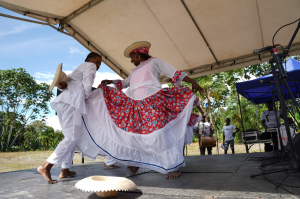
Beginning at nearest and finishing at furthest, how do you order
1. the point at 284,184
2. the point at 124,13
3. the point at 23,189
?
the point at 284,184, the point at 23,189, the point at 124,13

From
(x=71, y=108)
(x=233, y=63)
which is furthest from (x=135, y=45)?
(x=233, y=63)

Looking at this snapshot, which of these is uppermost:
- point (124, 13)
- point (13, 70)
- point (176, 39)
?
point (13, 70)

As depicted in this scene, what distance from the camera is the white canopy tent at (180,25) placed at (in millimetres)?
4301

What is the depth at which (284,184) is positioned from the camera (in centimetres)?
167

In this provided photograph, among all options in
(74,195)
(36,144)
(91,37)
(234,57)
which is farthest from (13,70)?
(74,195)

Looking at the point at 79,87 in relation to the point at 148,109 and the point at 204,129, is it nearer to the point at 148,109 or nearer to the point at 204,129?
the point at 148,109

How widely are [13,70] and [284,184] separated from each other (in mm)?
24878

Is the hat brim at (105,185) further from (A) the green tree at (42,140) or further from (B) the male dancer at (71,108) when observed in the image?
(A) the green tree at (42,140)

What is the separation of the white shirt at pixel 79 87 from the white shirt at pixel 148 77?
541 millimetres

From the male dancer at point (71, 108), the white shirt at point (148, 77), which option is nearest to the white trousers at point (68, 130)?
the male dancer at point (71, 108)

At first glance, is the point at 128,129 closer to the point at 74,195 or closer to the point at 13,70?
the point at 74,195

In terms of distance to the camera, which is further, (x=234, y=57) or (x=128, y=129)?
(x=234, y=57)

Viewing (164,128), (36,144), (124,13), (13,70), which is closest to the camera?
(164,128)

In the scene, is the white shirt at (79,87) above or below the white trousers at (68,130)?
above
